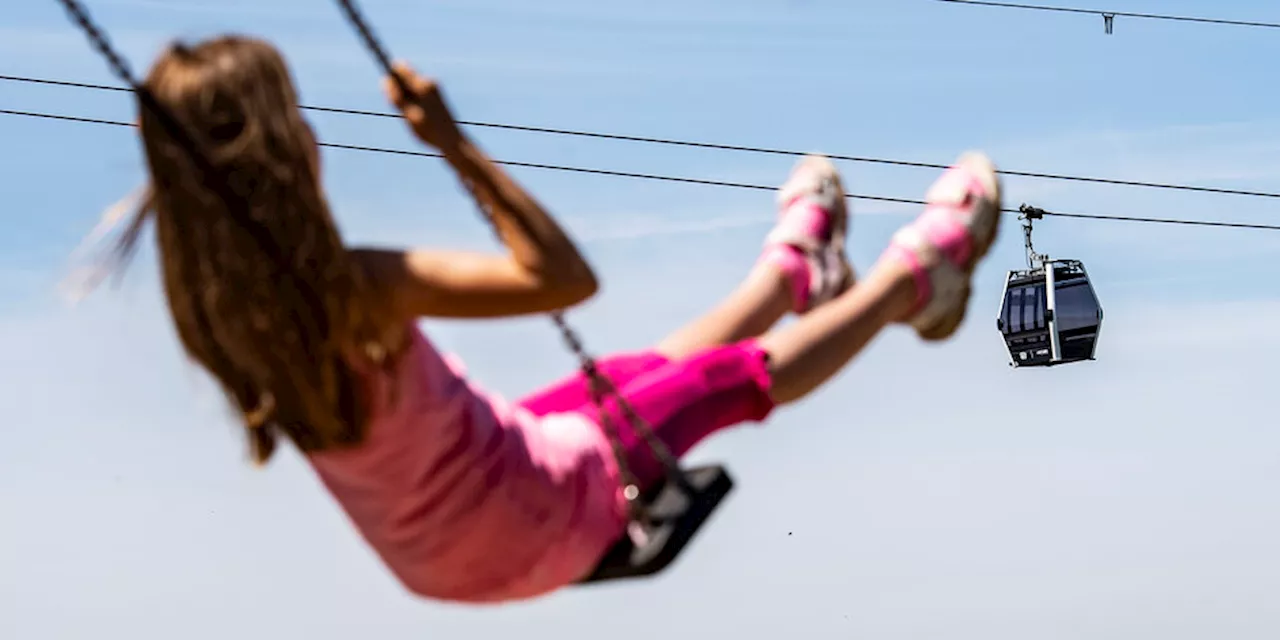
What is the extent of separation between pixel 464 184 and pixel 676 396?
0.55 metres

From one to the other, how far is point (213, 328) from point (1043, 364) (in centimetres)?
1078

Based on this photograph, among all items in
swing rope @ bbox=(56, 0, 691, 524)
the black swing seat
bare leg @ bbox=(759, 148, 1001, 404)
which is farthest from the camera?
bare leg @ bbox=(759, 148, 1001, 404)

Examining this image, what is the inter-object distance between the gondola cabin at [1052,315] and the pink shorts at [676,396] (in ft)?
32.3

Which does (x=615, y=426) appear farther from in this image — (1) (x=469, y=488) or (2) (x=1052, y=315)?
(2) (x=1052, y=315)

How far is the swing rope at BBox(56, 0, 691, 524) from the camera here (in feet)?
7.43

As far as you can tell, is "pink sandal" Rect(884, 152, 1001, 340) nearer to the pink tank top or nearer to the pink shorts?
the pink shorts

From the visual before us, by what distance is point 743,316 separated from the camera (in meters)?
3.18

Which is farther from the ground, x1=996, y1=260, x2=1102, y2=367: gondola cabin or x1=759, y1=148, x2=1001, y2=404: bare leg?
x1=759, y1=148, x2=1001, y2=404: bare leg

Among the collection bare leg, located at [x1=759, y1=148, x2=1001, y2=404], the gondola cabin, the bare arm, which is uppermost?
the bare arm

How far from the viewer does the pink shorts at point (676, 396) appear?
9.27 feet

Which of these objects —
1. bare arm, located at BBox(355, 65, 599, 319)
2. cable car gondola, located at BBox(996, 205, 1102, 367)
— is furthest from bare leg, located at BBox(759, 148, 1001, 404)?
cable car gondola, located at BBox(996, 205, 1102, 367)

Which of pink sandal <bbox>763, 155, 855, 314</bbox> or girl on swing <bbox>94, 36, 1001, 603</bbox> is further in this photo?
pink sandal <bbox>763, 155, 855, 314</bbox>

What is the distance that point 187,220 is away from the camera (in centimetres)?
240

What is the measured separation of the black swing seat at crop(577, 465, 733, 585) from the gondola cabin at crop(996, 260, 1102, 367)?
10.1 m
